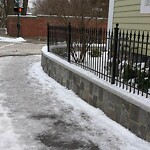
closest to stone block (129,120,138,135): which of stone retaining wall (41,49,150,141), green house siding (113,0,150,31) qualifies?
stone retaining wall (41,49,150,141)

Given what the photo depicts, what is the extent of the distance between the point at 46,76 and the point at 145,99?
18.0 feet

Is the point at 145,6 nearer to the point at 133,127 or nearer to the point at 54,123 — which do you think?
the point at 133,127

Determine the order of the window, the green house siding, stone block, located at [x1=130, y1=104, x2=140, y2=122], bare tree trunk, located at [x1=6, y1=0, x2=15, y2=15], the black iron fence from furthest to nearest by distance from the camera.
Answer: bare tree trunk, located at [x1=6, y1=0, x2=15, y2=15]
the green house siding
the window
the black iron fence
stone block, located at [x1=130, y1=104, x2=140, y2=122]

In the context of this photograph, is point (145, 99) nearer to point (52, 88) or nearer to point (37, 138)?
point (37, 138)

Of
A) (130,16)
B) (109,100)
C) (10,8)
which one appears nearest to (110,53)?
(109,100)

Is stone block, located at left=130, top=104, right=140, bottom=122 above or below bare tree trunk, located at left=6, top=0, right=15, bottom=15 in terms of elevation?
below

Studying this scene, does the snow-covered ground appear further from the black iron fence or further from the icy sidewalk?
the black iron fence

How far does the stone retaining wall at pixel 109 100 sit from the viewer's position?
187 inches

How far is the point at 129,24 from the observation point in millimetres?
8781

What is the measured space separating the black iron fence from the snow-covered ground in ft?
2.48

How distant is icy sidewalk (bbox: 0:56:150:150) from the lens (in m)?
4.67

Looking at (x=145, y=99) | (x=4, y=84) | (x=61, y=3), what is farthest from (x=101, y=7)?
(x=145, y=99)

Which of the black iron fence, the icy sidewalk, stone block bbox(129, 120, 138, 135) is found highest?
the black iron fence

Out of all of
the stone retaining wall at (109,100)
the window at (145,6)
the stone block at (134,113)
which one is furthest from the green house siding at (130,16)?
the stone block at (134,113)
